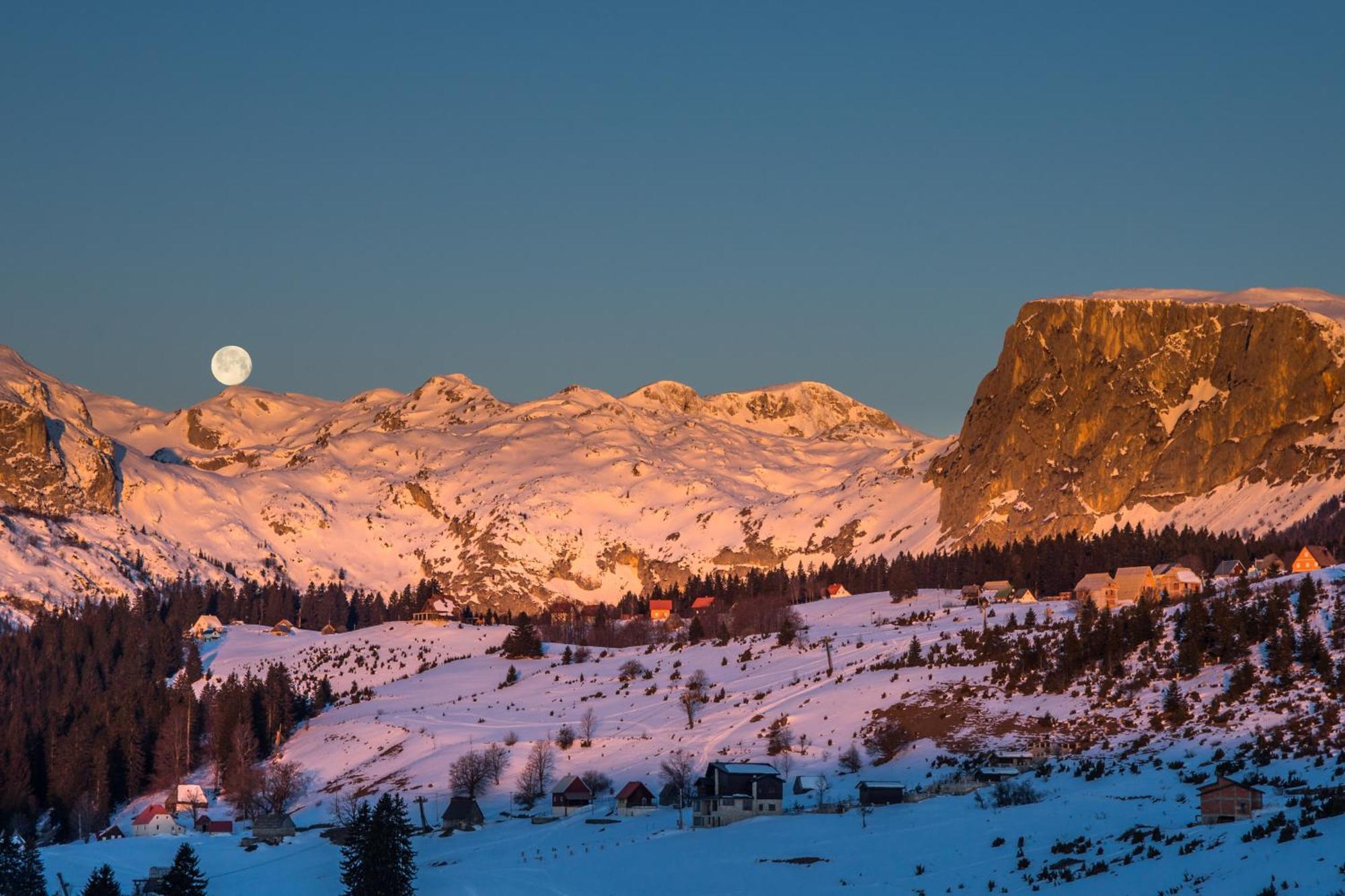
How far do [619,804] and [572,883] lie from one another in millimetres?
21943

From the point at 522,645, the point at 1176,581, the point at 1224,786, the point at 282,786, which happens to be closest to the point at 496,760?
the point at 282,786

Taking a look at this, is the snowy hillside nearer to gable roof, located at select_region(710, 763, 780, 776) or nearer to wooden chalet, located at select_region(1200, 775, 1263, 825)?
wooden chalet, located at select_region(1200, 775, 1263, 825)

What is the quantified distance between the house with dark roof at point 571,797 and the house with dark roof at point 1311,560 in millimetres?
74335

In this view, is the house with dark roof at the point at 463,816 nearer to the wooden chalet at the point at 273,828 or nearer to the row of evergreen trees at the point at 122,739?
the wooden chalet at the point at 273,828

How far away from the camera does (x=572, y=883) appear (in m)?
73.3

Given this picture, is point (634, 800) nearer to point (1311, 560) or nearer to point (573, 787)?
point (573, 787)

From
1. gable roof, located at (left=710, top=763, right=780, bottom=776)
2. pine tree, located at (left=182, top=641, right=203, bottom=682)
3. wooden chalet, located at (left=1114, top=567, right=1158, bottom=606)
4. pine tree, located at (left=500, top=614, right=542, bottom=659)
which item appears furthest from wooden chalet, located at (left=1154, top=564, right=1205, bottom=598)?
pine tree, located at (left=182, top=641, right=203, bottom=682)

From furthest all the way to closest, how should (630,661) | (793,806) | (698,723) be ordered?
(630,661) < (698,723) < (793,806)

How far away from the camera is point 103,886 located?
70.6 m

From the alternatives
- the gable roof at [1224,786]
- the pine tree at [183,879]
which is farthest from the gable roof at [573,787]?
the gable roof at [1224,786]

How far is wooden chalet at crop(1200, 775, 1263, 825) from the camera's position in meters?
61.2

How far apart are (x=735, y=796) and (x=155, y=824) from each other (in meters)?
42.2

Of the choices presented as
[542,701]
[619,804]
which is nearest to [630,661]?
[542,701]

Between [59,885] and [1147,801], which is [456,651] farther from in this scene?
[1147,801]
